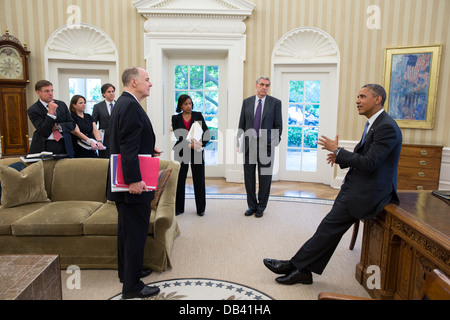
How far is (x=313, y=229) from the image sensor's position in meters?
3.89

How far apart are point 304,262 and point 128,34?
4747 millimetres

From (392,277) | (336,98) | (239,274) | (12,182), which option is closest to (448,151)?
(336,98)

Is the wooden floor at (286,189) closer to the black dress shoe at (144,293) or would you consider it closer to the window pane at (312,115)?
the window pane at (312,115)

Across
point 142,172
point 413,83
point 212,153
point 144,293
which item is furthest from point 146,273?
point 413,83

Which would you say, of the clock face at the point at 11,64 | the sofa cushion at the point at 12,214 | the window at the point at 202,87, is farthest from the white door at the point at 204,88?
the sofa cushion at the point at 12,214

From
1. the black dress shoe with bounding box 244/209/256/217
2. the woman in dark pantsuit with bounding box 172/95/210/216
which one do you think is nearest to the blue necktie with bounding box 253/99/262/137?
the woman in dark pantsuit with bounding box 172/95/210/216

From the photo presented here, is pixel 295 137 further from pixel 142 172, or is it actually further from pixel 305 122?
pixel 142 172

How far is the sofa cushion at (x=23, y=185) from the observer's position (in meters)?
3.07

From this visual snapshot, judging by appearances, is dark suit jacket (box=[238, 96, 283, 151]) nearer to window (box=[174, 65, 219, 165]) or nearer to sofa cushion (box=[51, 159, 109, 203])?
sofa cushion (box=[51, 159, 109, 203])

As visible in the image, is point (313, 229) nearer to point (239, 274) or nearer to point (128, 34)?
point (239, 274)

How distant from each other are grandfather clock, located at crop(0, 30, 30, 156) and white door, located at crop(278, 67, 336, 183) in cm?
413

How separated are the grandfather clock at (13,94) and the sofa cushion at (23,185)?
2.66 meters

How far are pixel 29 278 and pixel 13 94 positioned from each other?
15.6 feet

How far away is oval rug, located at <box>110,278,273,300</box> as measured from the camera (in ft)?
7.98
